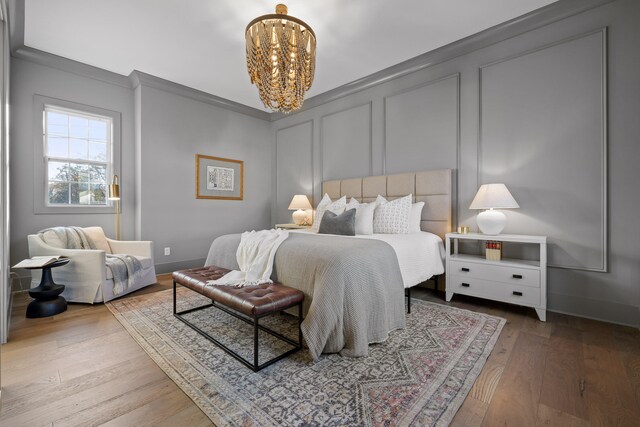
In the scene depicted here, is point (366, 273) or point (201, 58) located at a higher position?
point (201, 58)

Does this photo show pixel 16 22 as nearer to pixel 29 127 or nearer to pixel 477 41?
pixel 29 127

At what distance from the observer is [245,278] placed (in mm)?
2160

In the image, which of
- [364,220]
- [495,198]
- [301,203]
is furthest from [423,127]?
[301,203]

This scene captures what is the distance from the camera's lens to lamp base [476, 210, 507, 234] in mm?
2740

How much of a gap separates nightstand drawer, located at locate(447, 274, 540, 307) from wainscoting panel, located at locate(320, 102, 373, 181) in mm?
1887

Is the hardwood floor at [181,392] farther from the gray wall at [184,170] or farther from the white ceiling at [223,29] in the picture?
the white ceiling at [223,29]

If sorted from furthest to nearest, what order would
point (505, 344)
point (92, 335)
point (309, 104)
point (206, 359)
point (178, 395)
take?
1. point (309, 104)
2. point (92, 335)
3. point (505, 344)
4. point (206, 359)
5. point (178, 395)

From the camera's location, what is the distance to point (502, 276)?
261 cm

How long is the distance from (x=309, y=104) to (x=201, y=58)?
6.05 feet

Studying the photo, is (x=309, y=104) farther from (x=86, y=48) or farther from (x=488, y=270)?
(x=488, y=270)

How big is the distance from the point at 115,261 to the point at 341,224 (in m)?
2.44

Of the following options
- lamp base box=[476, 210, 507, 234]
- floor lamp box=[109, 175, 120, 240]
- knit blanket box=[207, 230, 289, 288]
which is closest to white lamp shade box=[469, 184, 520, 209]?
lamp base box=[476, 210, 507, 234]

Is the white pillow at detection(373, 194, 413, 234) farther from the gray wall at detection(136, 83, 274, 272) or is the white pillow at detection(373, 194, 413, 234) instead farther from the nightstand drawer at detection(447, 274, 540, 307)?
the gray wall at detection(136, 83, 274, 272)

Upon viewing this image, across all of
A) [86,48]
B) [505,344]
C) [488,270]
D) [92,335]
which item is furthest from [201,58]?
[505,344]
